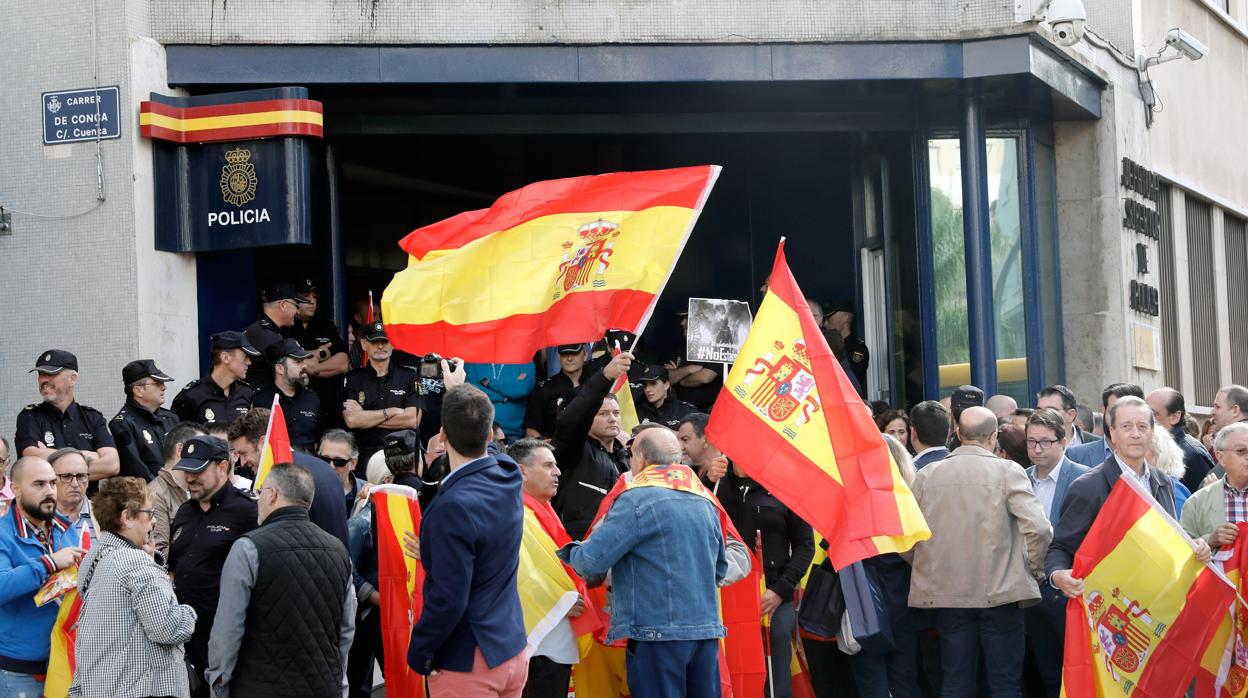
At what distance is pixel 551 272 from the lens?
9617 mm

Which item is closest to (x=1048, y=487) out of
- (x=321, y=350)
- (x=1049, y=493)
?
(x=1049, y=493)

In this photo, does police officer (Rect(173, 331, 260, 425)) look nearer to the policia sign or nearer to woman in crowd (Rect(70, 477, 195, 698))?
the policia sign

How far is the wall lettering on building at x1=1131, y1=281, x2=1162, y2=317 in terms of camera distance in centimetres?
1622

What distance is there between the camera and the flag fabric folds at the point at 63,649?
7895 mm

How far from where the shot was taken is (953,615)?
9453 millimetres

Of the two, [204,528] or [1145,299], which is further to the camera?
[1145,299]

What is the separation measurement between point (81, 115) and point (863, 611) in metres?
7.15

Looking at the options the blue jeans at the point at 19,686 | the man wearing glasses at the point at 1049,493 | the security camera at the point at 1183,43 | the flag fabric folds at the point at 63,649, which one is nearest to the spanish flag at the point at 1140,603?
the man wearing glasses at the point at 1049,493

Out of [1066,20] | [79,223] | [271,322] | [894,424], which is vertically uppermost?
[1066,20]

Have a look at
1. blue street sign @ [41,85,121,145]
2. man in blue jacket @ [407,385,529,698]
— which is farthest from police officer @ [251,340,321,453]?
man in blue jacket @ [407,385,529,698]

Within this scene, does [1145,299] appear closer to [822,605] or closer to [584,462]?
[822,605]

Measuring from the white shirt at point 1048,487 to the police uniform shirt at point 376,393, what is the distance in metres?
4.57

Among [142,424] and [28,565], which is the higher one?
[142,424]

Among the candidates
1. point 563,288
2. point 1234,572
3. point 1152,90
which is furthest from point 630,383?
point 1152,90
